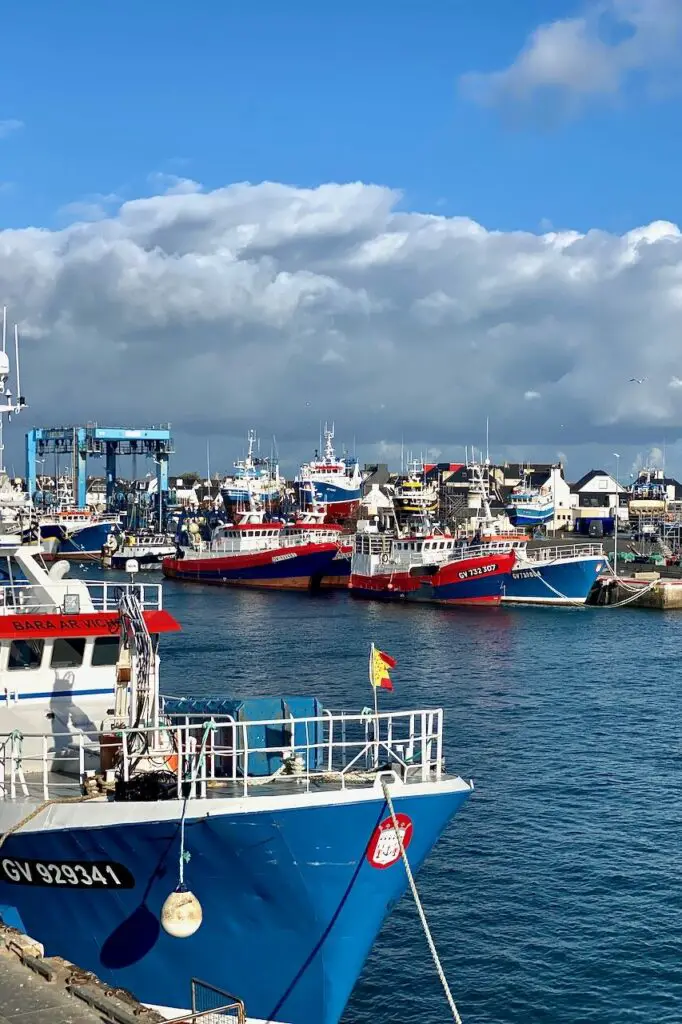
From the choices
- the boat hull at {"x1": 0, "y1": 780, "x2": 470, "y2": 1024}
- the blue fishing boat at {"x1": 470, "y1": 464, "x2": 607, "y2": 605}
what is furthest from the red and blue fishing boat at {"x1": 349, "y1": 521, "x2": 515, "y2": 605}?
the boat hull at {"x1": 0, "y1": 780, "x2": 470, "y2": 1024}

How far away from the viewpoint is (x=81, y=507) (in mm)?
148875

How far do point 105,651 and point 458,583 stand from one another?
6177 cm

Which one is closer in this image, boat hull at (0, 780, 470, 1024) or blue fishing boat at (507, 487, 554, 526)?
boat hull at (0, 780, 470, 1024)

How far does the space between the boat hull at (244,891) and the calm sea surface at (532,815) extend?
9.69 ft

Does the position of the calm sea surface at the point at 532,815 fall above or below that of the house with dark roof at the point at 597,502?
below

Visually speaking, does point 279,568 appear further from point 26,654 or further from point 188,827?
point 188,827

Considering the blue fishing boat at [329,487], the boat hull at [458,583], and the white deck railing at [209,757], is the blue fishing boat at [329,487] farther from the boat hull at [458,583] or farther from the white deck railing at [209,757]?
the white deck railing at [209,757]

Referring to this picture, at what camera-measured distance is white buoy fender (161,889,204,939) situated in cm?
1434

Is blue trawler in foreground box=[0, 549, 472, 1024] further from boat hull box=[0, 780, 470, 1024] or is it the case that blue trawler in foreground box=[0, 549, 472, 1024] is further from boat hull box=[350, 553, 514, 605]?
boat hull box=[350, 553, 514, 605]

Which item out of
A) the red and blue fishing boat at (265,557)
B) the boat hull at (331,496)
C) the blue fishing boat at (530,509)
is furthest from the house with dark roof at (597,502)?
the red and blue fishing boat at (265,557)

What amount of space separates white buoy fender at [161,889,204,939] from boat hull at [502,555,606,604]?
67.0m

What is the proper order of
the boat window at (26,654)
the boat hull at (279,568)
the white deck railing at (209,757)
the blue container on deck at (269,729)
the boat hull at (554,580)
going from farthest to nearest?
the boat hull at (279,568), the boat hull at (554,580), the boat window at (26,654), the blue container on deck at (269,729), the white deck railing at (209,757)

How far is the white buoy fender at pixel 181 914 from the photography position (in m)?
14.3

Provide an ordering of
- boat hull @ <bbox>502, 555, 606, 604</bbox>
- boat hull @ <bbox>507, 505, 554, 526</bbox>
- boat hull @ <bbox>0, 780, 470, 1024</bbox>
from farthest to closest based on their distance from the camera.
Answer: boat hull @ <bbox>507, 505, 554, 526</bbox> < boat hull @ <bbox>502, 555, 606, 604</bbox> < boat hull @ <bbox>0, 780, 470, 1024</bbox>
